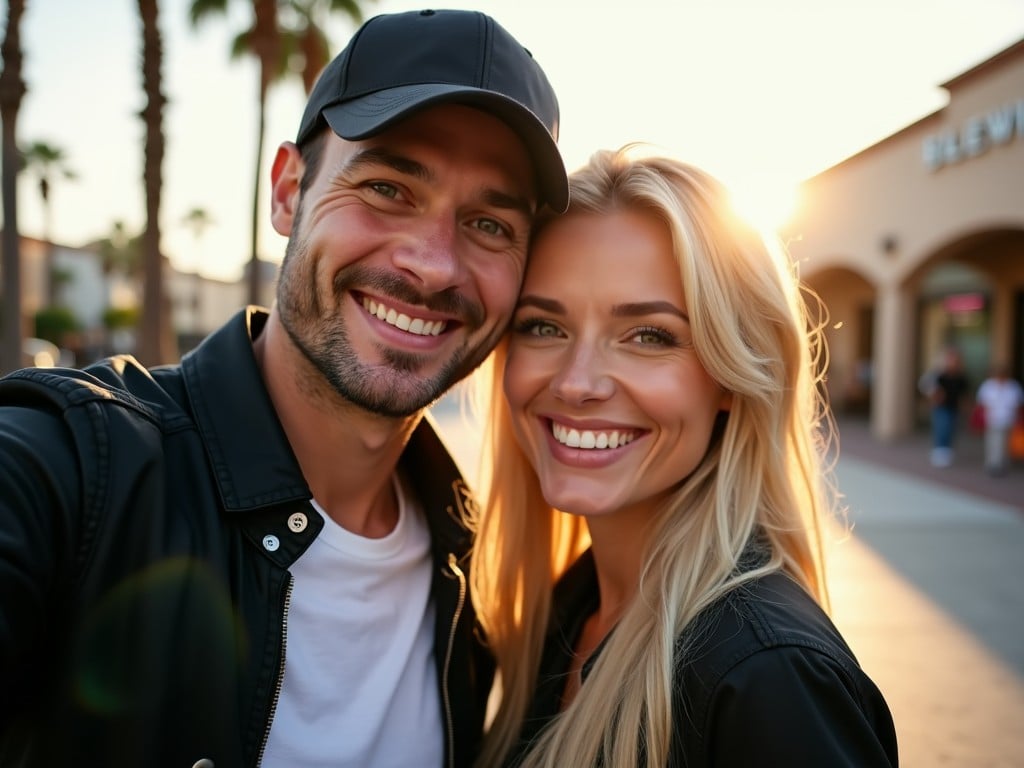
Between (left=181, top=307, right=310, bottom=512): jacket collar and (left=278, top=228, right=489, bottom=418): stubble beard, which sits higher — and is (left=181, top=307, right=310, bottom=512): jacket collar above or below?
below

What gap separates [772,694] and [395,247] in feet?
4.80

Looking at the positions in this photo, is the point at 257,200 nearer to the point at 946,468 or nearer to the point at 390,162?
the point at 946,468

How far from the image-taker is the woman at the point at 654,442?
195 cm

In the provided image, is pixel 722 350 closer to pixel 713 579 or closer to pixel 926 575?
pixel 713 579

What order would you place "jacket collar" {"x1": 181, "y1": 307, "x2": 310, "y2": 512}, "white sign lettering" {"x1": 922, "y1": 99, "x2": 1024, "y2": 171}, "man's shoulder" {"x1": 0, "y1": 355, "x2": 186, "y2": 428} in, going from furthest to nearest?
"white sign lettering" {"x1": 922, "y1": 99, "x2": 1024, "y2": 171} < "jacket collar" {"x1": 181, "y1": 307, "x2": 310, "y2": 512} < "man's shoulder" {"x1": 0, "y1": 355, "x2": 186, "y2": 428}

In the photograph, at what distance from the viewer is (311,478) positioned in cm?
218

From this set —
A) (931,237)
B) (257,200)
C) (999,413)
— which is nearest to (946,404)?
(999,413)

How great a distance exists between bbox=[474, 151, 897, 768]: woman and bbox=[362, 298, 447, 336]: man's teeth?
36cm

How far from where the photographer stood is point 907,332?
16562 mm

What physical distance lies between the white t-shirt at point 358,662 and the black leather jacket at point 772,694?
26.8 inches

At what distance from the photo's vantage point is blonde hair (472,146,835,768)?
196cm

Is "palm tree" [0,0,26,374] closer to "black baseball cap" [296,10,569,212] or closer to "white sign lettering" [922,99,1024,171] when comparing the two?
"black baseball cap" [296,10,569,212]

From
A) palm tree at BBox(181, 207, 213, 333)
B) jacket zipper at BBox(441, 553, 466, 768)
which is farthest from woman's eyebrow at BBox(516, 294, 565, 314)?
palm tree at BBox(181, 207, 213, 333)

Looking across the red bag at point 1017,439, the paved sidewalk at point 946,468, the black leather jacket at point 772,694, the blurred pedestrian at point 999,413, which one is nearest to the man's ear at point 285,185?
the black leather jacket at point 772,694
